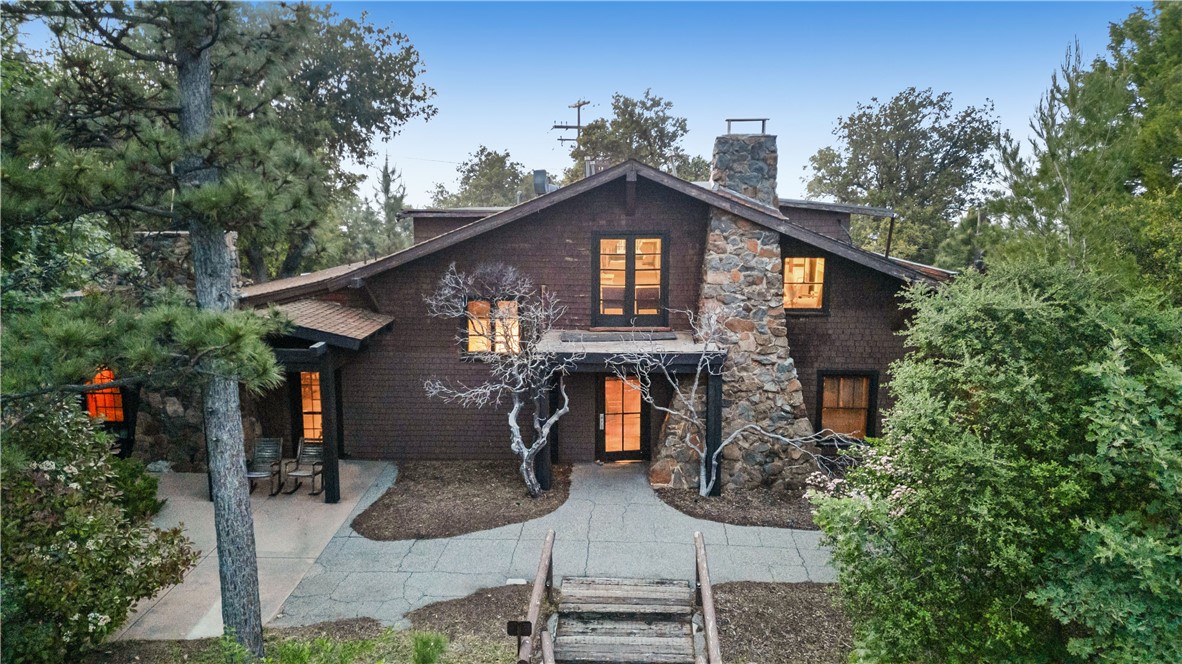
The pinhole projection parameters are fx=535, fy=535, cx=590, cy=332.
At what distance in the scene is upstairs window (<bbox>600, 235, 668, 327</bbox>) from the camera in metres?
10.6

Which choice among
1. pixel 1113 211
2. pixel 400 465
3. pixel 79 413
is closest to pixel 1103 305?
pixel 1113 211

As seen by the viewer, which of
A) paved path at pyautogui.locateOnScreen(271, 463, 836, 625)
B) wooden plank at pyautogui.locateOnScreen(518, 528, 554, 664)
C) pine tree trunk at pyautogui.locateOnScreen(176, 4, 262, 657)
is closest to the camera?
wooden plank at pyautogui.locateOnScreen(518, 528, 554, 664)

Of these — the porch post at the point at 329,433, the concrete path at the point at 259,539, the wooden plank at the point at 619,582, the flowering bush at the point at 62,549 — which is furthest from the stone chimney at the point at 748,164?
the flowering bush at the point at 62,549

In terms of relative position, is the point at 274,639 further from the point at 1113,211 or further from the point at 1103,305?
the point at 1113,211

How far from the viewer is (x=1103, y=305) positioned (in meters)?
3.97

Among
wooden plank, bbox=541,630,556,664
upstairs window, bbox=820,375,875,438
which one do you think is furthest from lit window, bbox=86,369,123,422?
upstairs window, bbox=820,375,875,438

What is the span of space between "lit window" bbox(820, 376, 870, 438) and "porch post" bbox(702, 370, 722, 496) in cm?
303

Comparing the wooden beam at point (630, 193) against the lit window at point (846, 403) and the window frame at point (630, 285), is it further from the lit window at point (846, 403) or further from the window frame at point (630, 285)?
the lit window at point (846, 403)

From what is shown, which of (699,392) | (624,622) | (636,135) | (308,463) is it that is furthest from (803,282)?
(636,135)

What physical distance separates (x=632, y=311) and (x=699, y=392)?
212 cm

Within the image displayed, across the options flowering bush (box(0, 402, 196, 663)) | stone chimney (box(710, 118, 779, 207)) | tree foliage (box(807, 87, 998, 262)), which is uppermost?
tree foliage (box(807, 87, 998, 262))

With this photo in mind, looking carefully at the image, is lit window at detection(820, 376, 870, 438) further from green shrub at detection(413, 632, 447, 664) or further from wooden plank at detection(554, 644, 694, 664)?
green shrub at detection(413, 632, 447, 664)

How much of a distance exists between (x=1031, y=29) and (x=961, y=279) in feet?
42.1

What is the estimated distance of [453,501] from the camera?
930 centimetres
